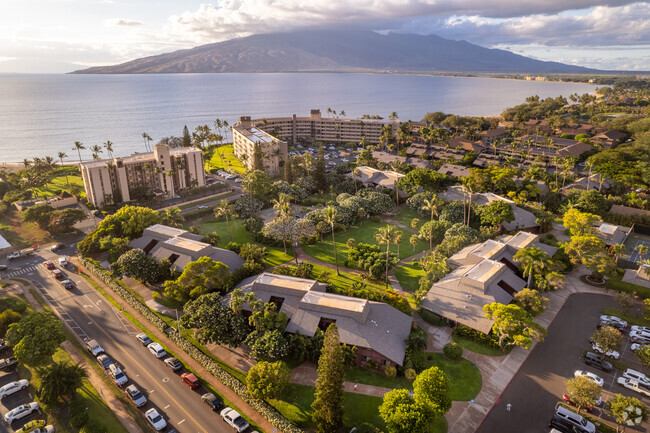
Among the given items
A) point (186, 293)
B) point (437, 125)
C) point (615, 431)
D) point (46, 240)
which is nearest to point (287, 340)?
point (186, 293)

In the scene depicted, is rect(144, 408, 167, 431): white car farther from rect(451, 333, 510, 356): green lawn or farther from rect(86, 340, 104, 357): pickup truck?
rect(451, 333, 510, 356): green lawn

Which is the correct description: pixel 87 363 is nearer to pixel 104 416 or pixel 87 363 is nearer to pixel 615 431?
pixel 104 416

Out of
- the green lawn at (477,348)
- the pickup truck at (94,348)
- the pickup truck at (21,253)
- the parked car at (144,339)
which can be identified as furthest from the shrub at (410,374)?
the pickup truck at (21,253)

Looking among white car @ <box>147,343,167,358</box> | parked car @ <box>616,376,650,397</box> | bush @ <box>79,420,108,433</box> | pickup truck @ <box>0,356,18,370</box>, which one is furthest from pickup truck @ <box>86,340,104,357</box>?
parked car @ <box>616,376,650,397</box>

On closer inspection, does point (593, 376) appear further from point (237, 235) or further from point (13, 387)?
point (237, 235)

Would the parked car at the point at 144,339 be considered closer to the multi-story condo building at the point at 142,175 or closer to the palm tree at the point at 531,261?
the palm tree at the point at 531,261

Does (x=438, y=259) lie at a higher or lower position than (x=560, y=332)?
higher
